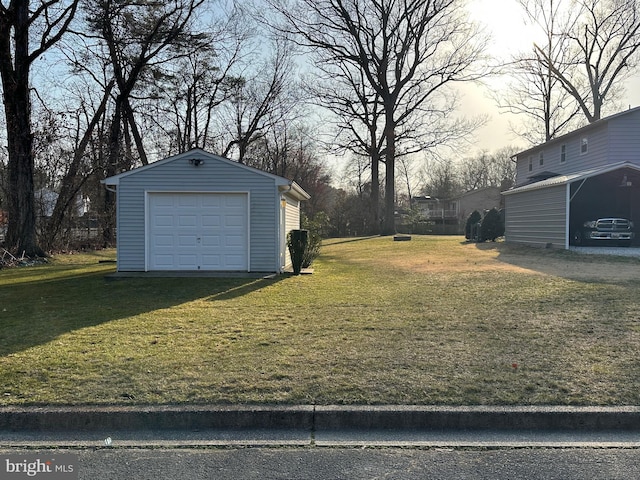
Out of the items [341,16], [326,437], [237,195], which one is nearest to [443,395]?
[326,437]

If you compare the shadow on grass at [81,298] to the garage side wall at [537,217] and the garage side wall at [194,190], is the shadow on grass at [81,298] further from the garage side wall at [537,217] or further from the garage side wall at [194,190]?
the garage side wall at [537,217]

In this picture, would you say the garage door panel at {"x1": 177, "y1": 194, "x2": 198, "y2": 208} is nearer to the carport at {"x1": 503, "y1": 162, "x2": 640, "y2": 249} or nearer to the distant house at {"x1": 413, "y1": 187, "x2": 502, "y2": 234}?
the carport at {"x1": 503, "y1": 162, "x2": 640, "y2": 249}

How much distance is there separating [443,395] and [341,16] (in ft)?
111

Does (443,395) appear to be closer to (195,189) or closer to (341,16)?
(195,189)

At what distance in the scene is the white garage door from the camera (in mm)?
13094

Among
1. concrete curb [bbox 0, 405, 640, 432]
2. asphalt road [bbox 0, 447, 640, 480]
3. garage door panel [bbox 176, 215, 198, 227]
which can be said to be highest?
garage door panel [bbox 176, 215, 198, 227]

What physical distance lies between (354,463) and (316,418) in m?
0.63

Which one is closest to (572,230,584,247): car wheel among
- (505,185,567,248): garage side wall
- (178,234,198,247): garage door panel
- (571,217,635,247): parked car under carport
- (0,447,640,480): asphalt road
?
(571,217,635,247): parked car under carport

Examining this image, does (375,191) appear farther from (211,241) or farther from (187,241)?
(187,241)

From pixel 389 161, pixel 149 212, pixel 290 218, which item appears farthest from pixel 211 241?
pixel 389 161

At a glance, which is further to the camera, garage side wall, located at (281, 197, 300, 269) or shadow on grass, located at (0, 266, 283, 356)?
garage side wall, located at (281, 197, 300, 269)

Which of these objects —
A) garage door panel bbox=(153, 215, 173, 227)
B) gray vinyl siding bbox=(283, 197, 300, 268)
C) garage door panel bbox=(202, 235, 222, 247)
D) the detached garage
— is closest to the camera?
the detached garage

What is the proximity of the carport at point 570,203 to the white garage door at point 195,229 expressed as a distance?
1180 centimetres

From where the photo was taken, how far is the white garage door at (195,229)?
13094mm
